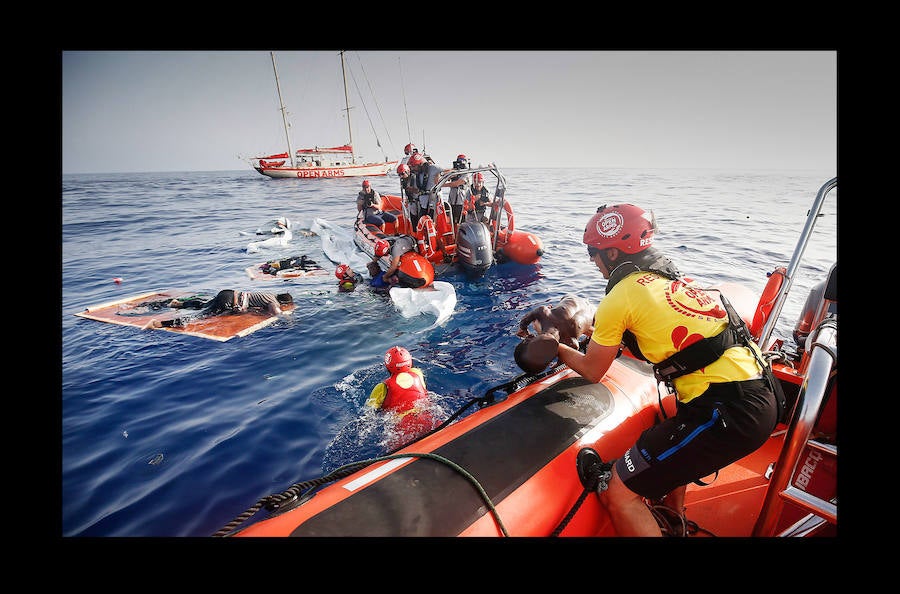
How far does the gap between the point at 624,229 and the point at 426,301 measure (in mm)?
5102

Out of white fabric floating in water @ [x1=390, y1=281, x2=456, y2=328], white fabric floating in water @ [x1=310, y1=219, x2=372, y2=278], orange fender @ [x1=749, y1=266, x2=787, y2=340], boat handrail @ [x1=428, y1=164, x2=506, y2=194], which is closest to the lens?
orange fender @ [x1=749, y1=266, x2=787, y2=340]

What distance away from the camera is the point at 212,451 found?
370cm

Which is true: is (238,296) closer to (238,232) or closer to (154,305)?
(154,305)

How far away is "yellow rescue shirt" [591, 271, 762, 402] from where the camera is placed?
1.96 metres

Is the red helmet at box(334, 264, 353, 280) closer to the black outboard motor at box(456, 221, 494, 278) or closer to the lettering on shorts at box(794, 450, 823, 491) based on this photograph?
the black outboard motor at box(456, 221, 494, 278)

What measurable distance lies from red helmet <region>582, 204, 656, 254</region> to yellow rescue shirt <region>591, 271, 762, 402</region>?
0.20 meters

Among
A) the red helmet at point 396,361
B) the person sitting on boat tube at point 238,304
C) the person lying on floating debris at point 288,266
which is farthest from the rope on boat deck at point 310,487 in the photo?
the person lying on floating debris at point 288,266

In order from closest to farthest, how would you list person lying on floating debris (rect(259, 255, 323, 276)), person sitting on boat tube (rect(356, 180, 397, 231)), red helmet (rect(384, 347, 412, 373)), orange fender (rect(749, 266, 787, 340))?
orange fender (rect(749, 266, 787, 340)), red helmet (rect(384, 347, 412, 373)), person lying on floating debris (rect(259, 255, 323, 276)), person sitting on boat tube (rect(356, 180, 397, 231))

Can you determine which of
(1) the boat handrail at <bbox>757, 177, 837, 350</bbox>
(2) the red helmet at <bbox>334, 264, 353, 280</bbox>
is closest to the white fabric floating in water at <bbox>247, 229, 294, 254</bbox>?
(2) the red helmet at <bbox>334, 264, 353, 280</bbox>

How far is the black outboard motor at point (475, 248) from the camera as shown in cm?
810

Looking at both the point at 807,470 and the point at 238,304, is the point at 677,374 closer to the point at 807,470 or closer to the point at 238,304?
the point at 807,470

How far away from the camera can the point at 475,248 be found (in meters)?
8.09
